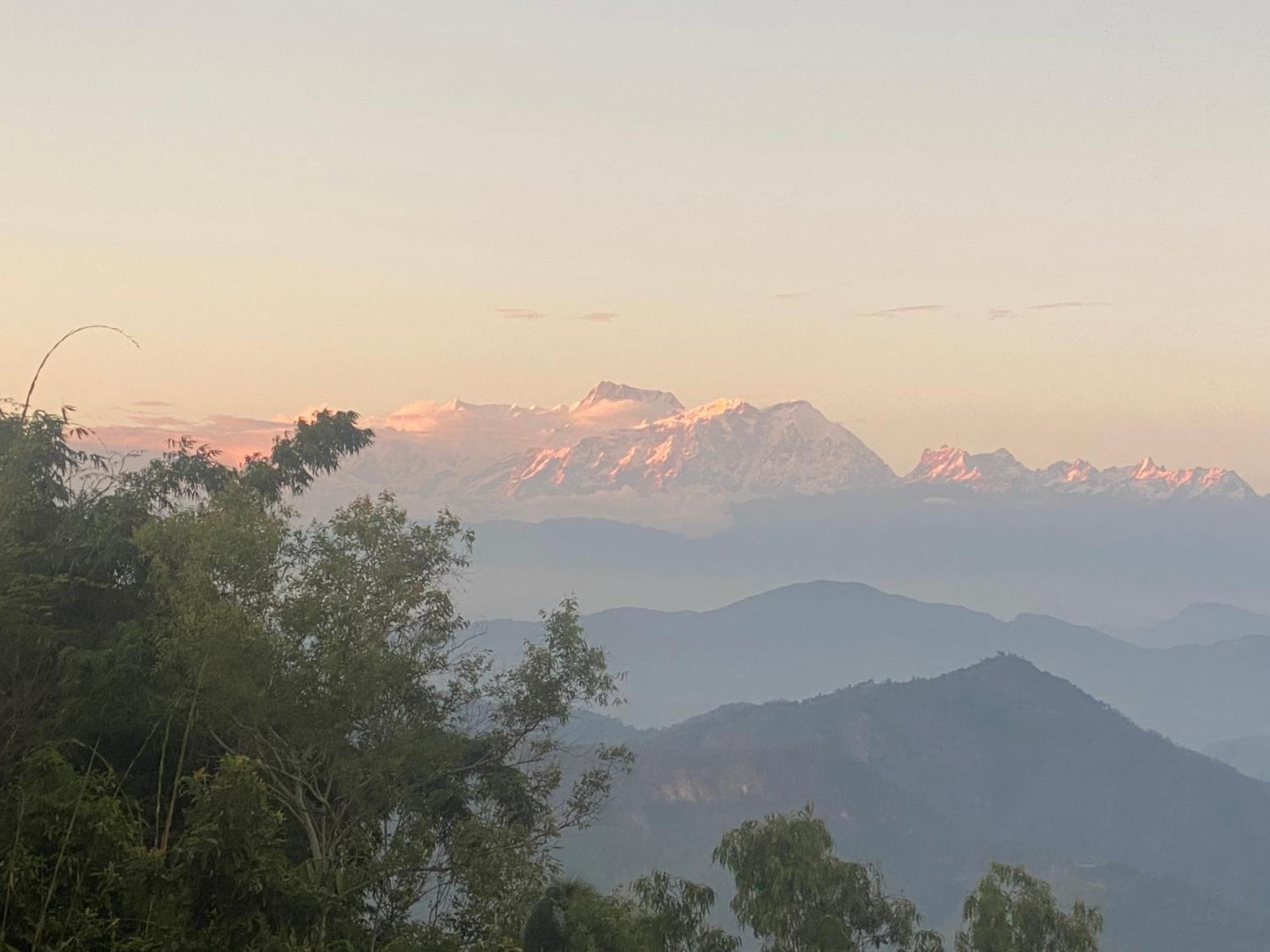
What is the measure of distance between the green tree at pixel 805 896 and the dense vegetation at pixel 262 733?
1.16 meters

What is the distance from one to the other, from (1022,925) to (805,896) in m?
6.29

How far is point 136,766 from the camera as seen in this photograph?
28141 mm

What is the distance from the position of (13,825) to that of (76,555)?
12.5 m

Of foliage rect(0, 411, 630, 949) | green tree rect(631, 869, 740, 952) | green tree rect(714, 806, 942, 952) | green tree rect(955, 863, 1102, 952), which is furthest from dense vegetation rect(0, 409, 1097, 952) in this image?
green tree rect(955, 863, 1102, 952)

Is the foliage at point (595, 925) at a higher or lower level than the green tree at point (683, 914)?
higher

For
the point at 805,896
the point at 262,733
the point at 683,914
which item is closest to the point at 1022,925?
the point at 805,896

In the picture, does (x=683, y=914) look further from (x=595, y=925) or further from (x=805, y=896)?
(x=595, y=925)

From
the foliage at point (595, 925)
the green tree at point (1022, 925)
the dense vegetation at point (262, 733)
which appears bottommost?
the green tree at point (1022, 925)

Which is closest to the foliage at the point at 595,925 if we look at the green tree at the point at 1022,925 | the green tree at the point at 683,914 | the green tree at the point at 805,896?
the green tree at the point at 683,914

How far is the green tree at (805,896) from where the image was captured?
4091 centimetres

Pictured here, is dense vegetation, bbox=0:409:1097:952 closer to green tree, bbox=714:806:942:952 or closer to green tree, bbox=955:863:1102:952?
green tree, bbox=714:806:942:952

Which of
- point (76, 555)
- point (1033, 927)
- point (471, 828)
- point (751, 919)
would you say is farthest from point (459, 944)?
point (1033, 927)

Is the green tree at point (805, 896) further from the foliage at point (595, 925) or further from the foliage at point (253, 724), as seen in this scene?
the foliage at point (253, 724)

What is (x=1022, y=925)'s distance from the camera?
41.1 metres
